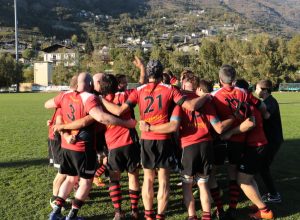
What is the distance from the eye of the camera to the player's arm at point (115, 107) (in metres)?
5.27

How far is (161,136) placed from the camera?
520cm

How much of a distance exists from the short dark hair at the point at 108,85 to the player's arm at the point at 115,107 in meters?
0.19

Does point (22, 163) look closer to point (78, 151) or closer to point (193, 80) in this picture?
point (78, 151)

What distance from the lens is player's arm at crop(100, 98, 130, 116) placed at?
527cm

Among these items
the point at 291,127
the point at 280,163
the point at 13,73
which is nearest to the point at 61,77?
the point at 13,73

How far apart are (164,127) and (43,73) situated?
289ft

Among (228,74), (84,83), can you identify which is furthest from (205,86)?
(84,83)

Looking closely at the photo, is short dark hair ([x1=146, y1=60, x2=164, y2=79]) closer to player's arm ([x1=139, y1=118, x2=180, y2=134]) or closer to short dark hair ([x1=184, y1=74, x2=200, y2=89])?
player's arm ([x1=139, y1=118, x2=180, y2=134])

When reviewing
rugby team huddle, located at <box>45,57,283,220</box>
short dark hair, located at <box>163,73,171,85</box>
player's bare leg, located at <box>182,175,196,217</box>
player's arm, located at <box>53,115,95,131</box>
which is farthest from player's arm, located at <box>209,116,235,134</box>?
short dark hair, located at <box>163,73,171,85</box>

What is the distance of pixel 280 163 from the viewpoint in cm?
952

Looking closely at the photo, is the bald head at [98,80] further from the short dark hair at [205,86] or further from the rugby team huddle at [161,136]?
the short dark hair at [205,86]

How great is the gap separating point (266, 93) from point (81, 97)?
9.91ft

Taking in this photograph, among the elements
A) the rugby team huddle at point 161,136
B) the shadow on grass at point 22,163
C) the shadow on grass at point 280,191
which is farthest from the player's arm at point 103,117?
the shadow on grass at point 22,163

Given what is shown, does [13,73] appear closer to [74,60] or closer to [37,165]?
[74,60]
